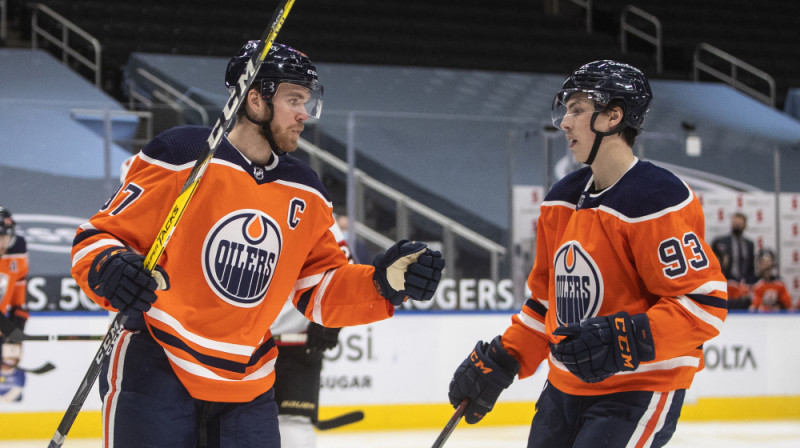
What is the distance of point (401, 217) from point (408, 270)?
4653 millimetres

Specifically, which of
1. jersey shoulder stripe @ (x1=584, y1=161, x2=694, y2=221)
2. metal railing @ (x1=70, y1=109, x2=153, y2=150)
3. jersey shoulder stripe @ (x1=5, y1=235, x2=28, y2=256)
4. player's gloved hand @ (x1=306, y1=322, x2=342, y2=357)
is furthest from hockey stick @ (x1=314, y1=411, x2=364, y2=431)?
jersey shoulder stripe @ (x1=584, y1=161, x2=694, y2=221)

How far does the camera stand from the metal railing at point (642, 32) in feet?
38.5

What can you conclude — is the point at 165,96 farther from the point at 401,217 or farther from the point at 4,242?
the point at 401,217

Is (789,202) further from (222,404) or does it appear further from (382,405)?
(222,404)

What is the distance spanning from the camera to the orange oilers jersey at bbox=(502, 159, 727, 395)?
6.45 ft

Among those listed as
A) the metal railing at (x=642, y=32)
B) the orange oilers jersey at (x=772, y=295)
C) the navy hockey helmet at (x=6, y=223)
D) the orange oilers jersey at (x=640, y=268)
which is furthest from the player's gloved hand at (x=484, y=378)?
the metal railing at (x=642, y=32)

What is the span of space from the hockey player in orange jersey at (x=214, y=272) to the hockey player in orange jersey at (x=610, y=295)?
1.11 ft

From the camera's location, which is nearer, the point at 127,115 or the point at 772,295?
the point at 127,115

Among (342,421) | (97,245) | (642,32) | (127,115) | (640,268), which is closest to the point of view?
(97,245)

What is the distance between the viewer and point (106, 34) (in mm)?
9938

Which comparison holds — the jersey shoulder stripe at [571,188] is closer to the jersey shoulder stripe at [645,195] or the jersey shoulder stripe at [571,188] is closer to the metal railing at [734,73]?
the jersey shoulder stripe at [645,195]

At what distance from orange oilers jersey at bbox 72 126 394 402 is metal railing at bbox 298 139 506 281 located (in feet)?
13.9

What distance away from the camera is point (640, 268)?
202cm

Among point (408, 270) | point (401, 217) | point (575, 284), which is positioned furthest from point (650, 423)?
point (401, 217)
